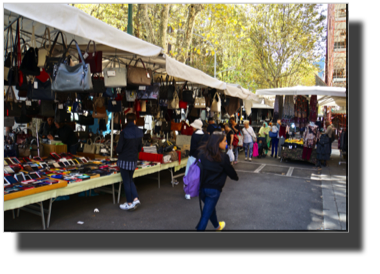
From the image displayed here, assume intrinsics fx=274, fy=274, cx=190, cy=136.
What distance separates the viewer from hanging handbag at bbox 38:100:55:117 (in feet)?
21.5

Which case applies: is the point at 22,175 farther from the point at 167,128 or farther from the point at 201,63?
the point at 201,63

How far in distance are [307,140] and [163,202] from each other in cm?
728

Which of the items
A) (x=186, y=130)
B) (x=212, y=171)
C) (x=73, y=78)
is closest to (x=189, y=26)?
(x=186, y=130)

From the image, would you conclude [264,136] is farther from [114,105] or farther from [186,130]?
[114,105]

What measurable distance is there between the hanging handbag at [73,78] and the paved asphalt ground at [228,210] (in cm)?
232

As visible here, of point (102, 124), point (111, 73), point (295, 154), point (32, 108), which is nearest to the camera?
point (111, 73)

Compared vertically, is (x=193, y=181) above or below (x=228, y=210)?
above

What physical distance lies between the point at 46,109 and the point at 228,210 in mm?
4861

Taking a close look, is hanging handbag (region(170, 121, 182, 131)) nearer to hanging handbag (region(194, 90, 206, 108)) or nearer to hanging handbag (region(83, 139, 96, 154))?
hanging handbag (region(194, 90, 206, 108))

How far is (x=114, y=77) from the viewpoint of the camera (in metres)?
5.04

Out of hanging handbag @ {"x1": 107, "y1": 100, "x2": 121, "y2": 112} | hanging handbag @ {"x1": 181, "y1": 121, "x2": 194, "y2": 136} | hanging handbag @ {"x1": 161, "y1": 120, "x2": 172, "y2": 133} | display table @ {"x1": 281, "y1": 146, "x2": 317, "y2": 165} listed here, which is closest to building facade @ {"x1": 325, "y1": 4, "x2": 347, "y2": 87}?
display table @ {"x1": 281, "y1": 146, "x2": 317, "y2": 165}

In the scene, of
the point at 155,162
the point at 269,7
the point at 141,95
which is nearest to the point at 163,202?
the point at 155,162

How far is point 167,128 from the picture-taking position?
927cm

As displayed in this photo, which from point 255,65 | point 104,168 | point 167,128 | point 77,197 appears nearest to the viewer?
point 104,168
